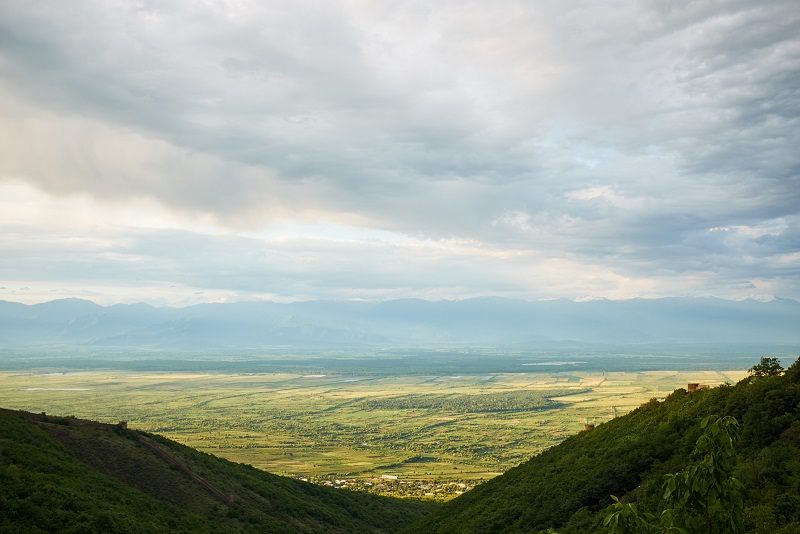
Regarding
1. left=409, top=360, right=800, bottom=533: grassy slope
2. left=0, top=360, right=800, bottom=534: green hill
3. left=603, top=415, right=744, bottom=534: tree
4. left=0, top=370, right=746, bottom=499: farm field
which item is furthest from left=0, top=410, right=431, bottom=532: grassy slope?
left=0, top=370, right=746, bottom=499: farm field

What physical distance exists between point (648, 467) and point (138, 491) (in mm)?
31789

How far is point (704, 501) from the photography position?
9109mm

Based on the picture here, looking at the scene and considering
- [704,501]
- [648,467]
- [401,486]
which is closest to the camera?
[704,501]

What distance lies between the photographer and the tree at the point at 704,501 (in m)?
8.77

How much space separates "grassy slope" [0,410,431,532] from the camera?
27.4 meters

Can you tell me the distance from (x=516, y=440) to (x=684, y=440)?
359 ft

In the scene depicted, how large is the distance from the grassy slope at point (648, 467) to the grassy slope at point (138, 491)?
42.1 ft

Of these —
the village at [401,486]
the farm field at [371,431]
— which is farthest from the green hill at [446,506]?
the farm field at [371,431]

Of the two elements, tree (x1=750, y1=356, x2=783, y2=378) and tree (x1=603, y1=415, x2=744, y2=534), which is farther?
tree (x1=750, y1=356, x2=783, y2=378)

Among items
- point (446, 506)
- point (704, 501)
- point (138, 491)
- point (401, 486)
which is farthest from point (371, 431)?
point (704, 501)

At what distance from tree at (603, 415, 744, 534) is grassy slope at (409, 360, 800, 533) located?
27.0 feet

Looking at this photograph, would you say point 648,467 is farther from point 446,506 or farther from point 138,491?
point 138,491

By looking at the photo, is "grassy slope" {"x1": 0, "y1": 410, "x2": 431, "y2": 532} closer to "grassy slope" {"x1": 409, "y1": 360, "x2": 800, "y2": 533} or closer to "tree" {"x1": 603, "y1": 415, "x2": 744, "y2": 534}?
"grassy slope" {"x1": 409, "y1": 360, "x2": 800, "y2": 533}

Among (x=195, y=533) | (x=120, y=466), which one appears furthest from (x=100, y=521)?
(x=120, y=466)
